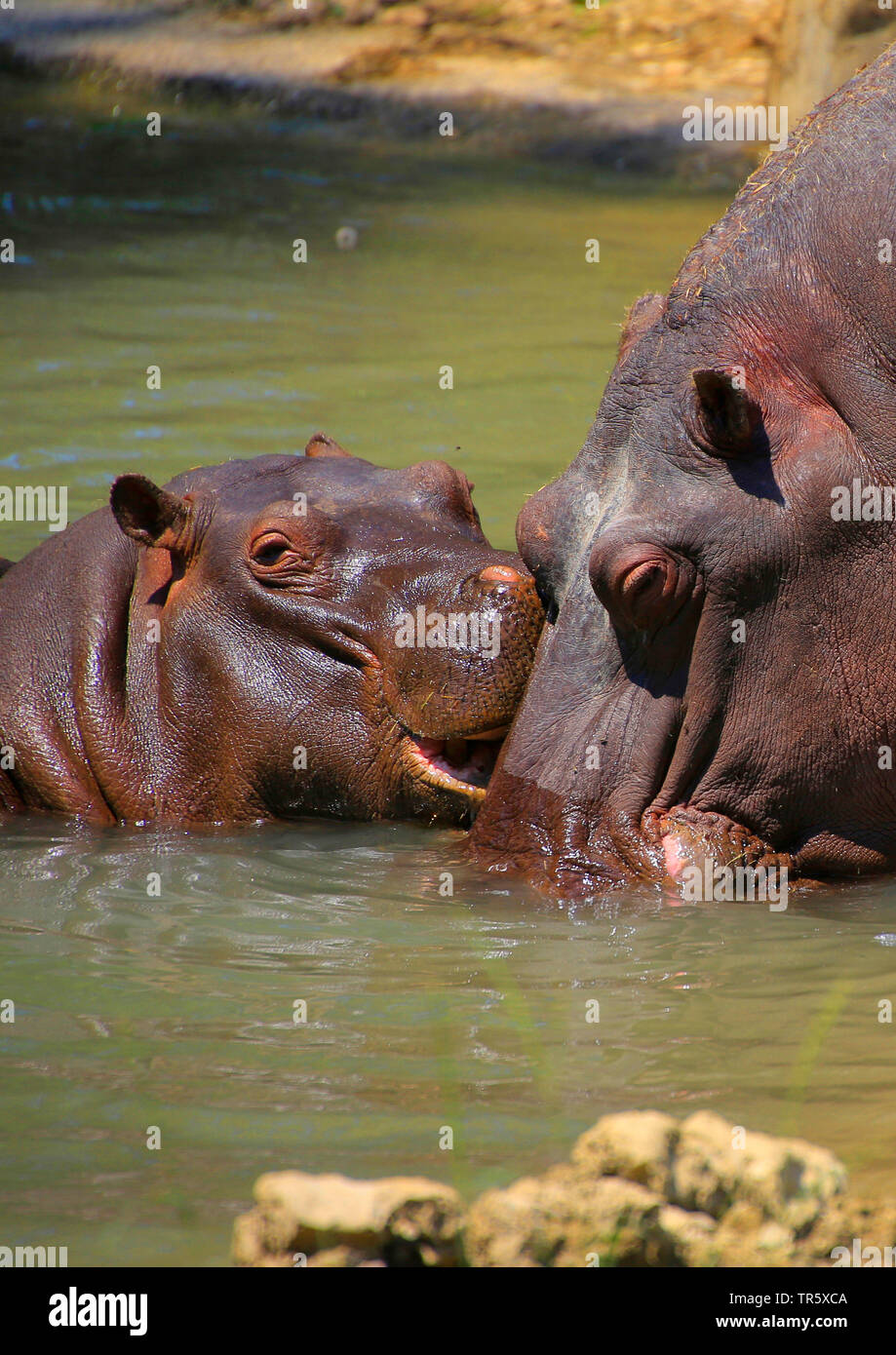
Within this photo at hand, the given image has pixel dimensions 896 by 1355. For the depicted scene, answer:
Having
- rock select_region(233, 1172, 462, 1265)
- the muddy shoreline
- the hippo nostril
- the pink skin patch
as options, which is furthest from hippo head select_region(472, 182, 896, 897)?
the muddy shoreline

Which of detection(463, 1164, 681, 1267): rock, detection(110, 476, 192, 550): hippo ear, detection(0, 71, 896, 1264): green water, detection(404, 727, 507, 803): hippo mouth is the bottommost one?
detection(463, 1164, 681, 1267): rock

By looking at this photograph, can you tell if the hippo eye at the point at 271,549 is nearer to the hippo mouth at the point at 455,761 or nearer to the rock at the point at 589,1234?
the hippo mouth at the point at 455,761

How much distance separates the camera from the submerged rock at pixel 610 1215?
9.16ft

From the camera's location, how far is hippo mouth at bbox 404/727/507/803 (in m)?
5.57

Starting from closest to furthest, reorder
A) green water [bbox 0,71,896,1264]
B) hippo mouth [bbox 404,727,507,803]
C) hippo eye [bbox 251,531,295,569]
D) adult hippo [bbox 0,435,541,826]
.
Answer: green water [bbox 0,71,896,1264], adult hippo [bbox 0,435,541,826], hippo mouth [bbox 404,727,507,803], hippo eye [bbox 251,531,295,569]

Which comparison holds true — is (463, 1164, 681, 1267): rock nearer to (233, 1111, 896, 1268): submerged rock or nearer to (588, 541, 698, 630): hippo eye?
(233, 1111, 896, 1268): submerged rock

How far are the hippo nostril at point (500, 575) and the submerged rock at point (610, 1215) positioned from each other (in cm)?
261

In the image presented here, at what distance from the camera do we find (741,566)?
4.59m

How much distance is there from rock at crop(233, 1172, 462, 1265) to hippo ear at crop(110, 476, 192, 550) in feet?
10.9

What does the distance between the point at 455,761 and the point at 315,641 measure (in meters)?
0.56

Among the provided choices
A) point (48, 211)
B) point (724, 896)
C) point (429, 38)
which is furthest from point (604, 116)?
point (724, 896)

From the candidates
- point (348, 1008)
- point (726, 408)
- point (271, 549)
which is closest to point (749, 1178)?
point (348, 1008)

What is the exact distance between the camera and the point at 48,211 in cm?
1518
